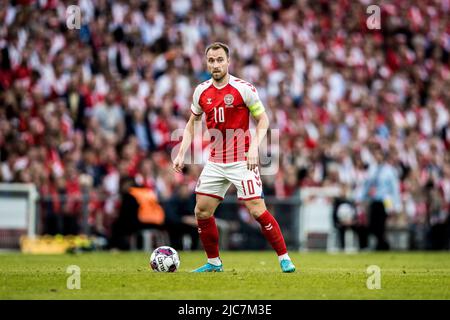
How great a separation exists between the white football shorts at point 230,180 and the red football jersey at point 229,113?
90 mm

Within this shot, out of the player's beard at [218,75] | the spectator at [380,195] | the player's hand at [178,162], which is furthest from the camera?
the spectator at [380,195]

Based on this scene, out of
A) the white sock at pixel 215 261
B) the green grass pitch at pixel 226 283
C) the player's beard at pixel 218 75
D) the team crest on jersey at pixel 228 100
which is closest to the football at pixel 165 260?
the green grass pitch at pixel 226 283

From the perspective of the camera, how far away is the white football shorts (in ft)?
39.2

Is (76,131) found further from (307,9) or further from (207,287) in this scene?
(207,287)

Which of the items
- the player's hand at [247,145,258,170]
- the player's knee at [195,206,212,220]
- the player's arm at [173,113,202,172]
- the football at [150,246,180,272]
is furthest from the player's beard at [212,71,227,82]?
the football at [150,246,180,272]

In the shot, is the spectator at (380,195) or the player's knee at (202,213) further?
the spectator at (380,195)

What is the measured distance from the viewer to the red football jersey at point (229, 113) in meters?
12.0

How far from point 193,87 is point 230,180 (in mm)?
12489

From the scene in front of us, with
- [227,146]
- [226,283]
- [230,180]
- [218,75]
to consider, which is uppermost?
[218,75]

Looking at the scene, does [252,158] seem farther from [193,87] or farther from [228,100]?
[193,87]

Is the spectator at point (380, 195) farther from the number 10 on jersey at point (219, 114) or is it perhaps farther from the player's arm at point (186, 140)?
the number 10 on jersey at point (219, 114)

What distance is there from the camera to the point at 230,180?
477 inches

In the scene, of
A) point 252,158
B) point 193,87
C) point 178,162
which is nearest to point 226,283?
point 252,158

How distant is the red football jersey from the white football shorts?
0.09 metres
